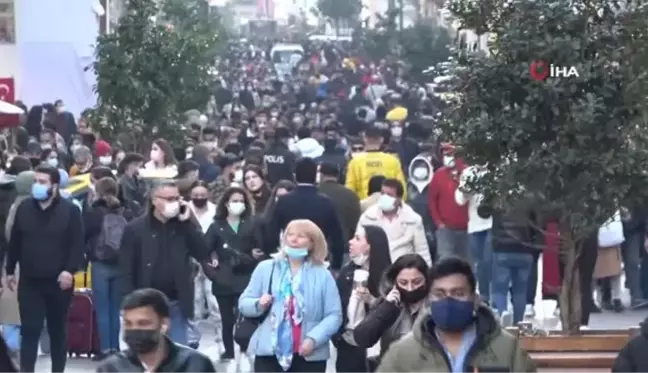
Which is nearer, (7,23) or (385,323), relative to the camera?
(385,323)

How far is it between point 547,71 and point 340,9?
307 feet

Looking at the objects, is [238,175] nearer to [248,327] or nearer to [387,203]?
[387,203]

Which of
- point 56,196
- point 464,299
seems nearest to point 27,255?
point 56,196

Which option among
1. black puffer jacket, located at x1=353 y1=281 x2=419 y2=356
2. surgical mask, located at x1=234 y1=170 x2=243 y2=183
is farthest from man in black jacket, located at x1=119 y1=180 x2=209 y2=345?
surgical mask, located at x1=234 y1=170 x2=243 y2=183

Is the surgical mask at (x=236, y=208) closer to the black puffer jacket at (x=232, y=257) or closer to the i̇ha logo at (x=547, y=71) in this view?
the black puffer jacket at (x=232, y=257)

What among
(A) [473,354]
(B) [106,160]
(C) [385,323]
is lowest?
(B) [106,160]

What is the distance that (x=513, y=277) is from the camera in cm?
1564

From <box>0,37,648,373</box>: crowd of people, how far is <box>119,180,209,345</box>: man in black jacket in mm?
12

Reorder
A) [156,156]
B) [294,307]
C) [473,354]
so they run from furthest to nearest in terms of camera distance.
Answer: [156,156] < [294,307] < [473,354]

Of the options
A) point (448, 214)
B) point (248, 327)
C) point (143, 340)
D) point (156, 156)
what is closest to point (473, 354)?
point (143, 340)

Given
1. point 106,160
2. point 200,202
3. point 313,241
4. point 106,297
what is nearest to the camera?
point 313,241

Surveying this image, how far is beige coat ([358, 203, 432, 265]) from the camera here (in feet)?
46.8

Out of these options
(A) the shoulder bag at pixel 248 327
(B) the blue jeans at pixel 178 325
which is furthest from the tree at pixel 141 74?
(A) the shoulder bag at pixel 248 327

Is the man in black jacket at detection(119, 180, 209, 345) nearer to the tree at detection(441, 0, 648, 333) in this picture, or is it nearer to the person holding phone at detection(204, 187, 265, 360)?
the person holding phone at detection(204, 187, 265, 360)
